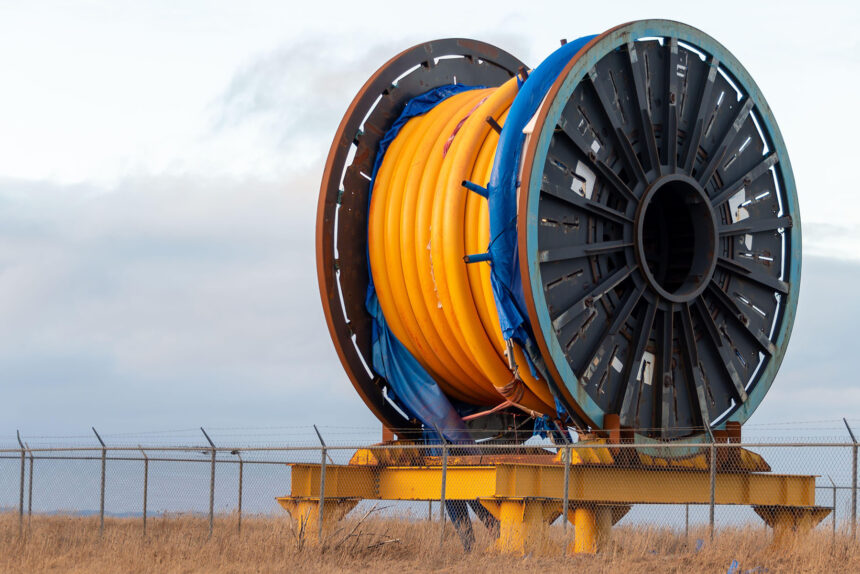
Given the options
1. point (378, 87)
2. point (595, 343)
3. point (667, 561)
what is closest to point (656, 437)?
point (595, 343)

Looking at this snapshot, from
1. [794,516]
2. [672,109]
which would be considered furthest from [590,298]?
[794,516]

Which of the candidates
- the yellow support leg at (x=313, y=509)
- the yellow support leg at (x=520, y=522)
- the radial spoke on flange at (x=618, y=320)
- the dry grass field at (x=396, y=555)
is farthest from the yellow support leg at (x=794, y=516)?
the yellow support leg at (x=313, y=509)

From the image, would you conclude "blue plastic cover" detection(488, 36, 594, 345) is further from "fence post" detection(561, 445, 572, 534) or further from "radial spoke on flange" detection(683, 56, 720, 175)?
"radial spoke on flange" detection(683, 56, 720, 175)

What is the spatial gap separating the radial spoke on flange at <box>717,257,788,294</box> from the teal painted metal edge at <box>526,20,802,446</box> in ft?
0.71

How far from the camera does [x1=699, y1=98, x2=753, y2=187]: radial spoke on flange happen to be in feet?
42.9

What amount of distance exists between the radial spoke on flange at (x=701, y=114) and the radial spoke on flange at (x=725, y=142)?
22cm

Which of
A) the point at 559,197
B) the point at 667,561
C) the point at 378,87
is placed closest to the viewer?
the point at 667,561

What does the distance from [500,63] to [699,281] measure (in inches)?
167

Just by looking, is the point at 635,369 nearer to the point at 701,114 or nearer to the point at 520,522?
the point at 520,522

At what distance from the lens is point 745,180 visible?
13625mm

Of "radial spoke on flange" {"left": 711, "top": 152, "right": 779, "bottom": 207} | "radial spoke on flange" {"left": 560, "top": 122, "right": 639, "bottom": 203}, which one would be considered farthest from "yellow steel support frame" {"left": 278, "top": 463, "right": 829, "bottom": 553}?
"radial spoke on flange" {"left": 711, "top": 152, "right": 779, "bottom": 207}

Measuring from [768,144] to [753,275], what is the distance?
1.86m

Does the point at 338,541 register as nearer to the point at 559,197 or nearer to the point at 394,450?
the point at 394,450

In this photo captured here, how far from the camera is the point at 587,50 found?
11.8m
